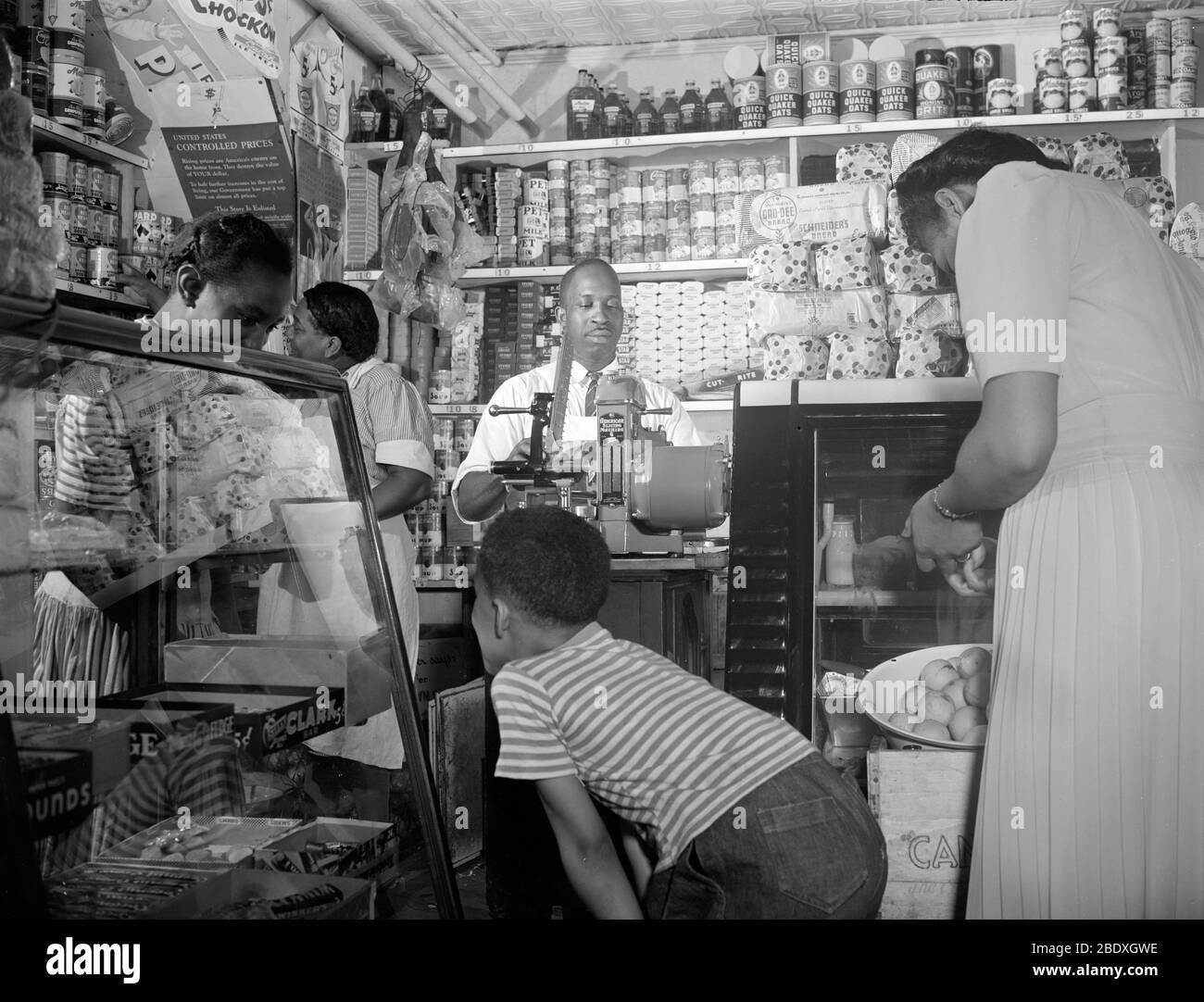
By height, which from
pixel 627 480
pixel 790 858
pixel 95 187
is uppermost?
pixel 95 187

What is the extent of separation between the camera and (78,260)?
9.11 ft

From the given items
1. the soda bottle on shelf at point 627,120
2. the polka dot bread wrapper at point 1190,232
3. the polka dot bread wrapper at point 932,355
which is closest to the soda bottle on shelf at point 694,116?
the soda bottle on shelf at point 627,120

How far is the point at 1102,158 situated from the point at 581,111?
191 cm

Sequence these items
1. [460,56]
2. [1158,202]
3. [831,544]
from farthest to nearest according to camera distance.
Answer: [460,56] < [1158,202] < [831,544]

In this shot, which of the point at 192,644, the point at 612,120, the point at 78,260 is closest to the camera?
the point at 192,644

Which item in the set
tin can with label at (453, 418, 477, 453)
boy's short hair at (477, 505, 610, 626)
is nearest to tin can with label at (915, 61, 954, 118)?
tin can with label at (453, 418, 477, 453)

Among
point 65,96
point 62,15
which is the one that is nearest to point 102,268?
point 65,96

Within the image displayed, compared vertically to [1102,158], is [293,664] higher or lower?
lower

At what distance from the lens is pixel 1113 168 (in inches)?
115

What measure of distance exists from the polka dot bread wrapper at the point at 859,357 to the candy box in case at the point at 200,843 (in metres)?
1.27

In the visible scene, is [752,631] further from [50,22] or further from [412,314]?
[412,314]

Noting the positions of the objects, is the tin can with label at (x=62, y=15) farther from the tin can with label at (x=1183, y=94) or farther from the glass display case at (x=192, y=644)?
the tin can with label at (x=1183, y=94)

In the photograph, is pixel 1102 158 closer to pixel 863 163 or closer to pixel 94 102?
pixel 863 163

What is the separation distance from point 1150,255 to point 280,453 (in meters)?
1.10
